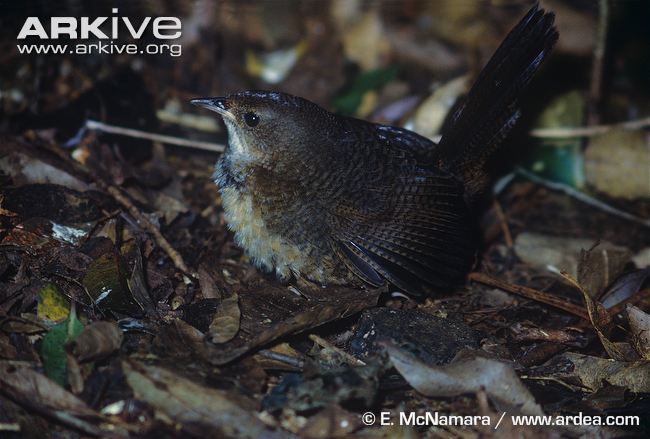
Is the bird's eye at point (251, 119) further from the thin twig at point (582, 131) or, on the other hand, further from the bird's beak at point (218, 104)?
the thin twig at point (582, 131)

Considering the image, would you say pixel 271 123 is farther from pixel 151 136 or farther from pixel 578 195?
pixel 578 195

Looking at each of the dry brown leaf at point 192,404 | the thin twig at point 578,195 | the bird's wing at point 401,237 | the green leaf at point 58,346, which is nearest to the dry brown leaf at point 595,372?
the bird's wing at point 401,237

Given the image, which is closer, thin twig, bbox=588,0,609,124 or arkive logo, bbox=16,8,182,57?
arkive logo, bbox=16,8,182,57

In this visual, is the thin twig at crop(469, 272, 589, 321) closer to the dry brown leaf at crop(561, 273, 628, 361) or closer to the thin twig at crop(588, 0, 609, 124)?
the dry brown leaf at crop(561, 273, 628, 361)

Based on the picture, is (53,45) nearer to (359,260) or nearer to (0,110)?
(0,110)

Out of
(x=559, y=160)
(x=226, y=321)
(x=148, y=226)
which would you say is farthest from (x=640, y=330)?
(x=148, y=226)

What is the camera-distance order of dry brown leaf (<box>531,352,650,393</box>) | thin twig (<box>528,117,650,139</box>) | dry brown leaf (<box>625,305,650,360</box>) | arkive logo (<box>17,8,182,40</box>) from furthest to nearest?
thin twig (<box>528,117,650,139</box>) → arkive logo (<box>17,8,182,40</box>) → dry brown leaf (<box>625,305,650,360</box>) → dry brown leaf (<box>531,352,650,393</box>)

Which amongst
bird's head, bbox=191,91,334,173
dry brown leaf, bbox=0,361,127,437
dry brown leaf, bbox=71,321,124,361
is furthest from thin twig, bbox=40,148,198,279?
dry brown leaf, bbox=0,361,127,437

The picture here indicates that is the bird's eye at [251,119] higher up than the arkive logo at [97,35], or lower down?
lower down
